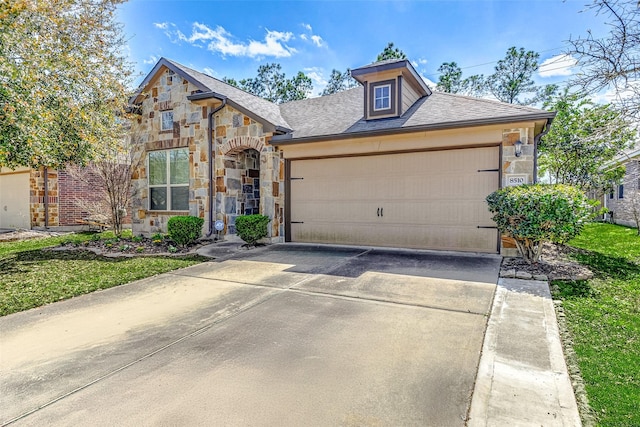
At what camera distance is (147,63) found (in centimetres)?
1128

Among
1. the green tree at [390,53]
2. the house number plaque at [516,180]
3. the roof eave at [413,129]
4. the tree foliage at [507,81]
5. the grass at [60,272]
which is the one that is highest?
the green tree at [390,53]

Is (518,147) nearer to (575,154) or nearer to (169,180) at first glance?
(575,154)

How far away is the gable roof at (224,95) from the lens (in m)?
9.66

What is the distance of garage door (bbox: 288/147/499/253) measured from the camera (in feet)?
25.4

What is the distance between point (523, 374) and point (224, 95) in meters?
9.64

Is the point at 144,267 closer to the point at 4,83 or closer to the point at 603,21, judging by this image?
the point at 4,83

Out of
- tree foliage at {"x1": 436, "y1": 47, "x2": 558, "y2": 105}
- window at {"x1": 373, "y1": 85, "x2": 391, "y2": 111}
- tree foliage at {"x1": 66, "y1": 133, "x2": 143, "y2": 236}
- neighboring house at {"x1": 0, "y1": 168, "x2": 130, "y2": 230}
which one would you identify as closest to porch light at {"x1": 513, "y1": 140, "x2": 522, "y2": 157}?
window at {"x1": 373, "y1": 85, "x2": 391, "y2": 111}

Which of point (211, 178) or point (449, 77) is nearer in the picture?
point (211, 178)

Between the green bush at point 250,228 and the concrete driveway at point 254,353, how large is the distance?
340 cm

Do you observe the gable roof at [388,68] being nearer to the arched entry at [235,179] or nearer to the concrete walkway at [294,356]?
the arched entry at [235,179]

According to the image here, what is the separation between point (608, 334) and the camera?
137 inches

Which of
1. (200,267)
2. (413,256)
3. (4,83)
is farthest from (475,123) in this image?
(4,83)

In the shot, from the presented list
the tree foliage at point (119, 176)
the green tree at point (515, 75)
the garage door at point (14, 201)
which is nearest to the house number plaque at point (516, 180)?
the tree foliage at point (119, 176)

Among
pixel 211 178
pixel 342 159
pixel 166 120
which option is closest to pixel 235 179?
pixel 211 178
